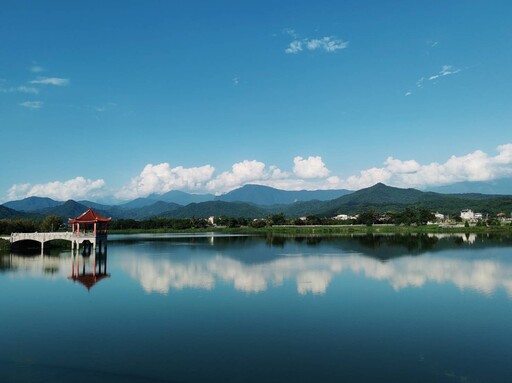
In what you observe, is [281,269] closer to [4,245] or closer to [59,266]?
[59,266]

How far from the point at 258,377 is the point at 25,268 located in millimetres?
27921

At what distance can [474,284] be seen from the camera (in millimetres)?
24250

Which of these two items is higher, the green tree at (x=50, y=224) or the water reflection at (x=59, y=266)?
the green tree at (x=50, y=224)

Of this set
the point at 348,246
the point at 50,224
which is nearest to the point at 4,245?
the point at 50,224

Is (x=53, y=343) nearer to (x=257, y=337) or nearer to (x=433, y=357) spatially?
(x=257, y=337)

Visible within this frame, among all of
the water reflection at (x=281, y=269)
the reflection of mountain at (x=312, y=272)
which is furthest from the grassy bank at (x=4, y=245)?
the reflection of mountain at (x=312, y=272)

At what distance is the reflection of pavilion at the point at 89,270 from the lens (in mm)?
27853

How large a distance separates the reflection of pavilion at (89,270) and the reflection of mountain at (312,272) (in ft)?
6.58

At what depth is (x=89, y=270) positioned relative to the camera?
3247cm

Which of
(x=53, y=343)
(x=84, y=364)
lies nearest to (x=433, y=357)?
(x=84, y=364)

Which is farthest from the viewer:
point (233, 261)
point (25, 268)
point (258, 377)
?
point (233, 261)

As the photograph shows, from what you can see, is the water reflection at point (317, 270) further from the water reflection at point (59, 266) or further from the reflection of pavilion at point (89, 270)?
the water reflection at point (59, 266)

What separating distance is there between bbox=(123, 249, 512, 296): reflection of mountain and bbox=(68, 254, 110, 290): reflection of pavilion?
78.9 inches

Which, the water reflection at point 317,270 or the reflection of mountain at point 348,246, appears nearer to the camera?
the water reflection at point 317,270
